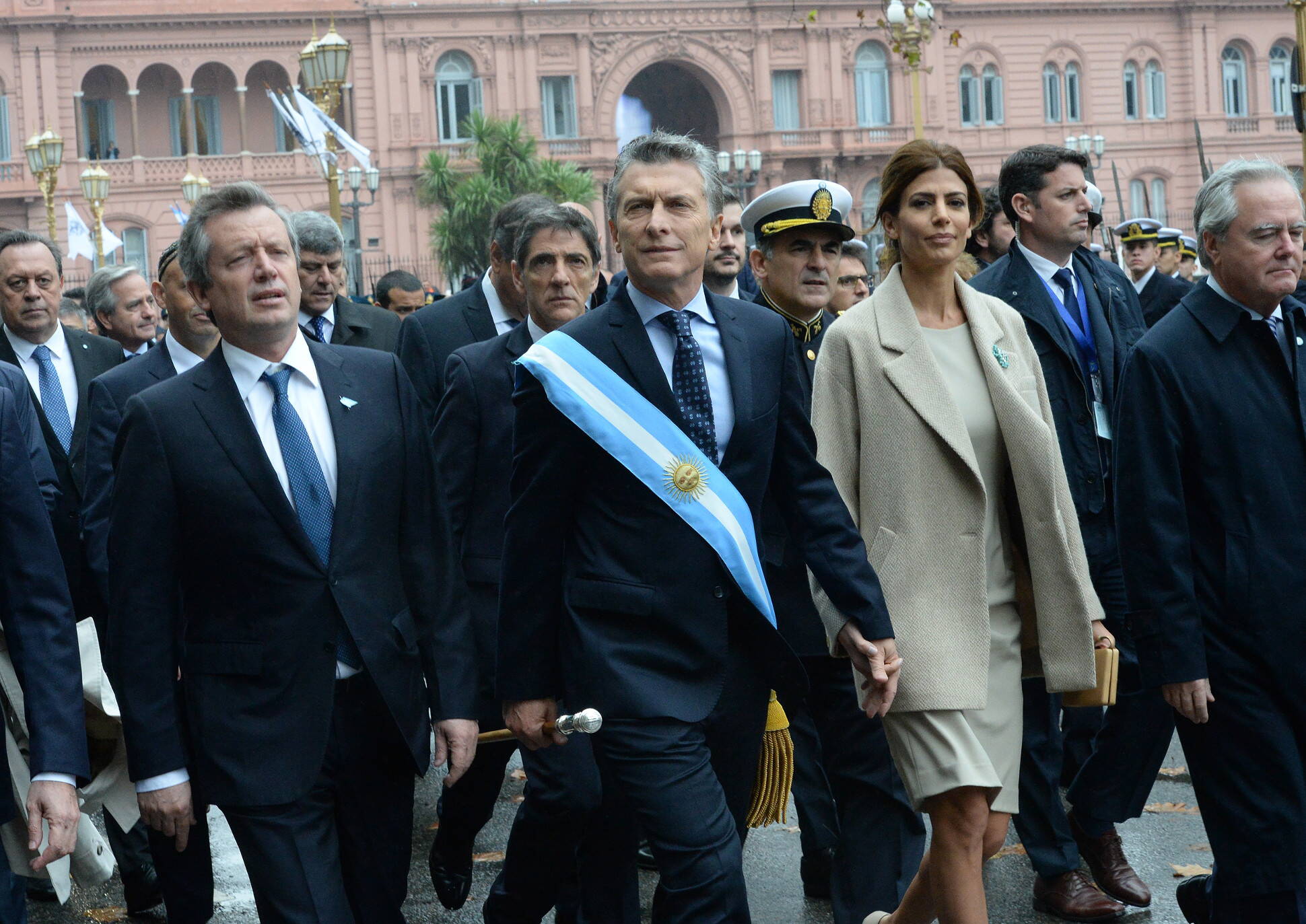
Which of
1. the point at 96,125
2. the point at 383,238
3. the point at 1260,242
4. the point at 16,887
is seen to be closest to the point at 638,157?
the point at 1260,242

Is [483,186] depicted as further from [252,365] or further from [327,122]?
[252,365]

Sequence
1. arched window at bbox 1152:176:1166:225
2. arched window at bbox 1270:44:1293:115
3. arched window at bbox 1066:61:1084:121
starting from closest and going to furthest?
arched window at bbox 1066:61:1084:121 < arched window at bbox 1152:176:1166:225 < arched window at bbox 1270:44:1293:115

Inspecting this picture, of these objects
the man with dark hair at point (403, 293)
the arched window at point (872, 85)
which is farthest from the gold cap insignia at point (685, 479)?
the arched window at point (872, 85)

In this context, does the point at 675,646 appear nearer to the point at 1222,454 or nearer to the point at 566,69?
the point at 1222,454

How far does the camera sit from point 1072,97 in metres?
55.0

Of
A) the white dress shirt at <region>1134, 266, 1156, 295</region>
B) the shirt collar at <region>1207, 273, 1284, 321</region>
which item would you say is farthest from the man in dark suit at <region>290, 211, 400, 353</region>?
the white dress shirt at <region>1134, 266, 1156, 295</region>

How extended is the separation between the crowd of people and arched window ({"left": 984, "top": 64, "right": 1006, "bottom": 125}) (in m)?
51.1

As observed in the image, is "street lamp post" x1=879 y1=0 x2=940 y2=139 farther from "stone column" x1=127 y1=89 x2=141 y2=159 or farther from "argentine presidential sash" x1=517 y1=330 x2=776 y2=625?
"stone column" x1=127 y1=89 x2=141 y2=159

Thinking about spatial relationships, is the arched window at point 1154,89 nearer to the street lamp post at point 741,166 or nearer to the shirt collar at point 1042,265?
the street lamp post at point 741,166

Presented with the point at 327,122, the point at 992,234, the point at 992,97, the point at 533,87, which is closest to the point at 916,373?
the point at 992,234

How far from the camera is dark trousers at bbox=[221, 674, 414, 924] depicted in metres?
3.57

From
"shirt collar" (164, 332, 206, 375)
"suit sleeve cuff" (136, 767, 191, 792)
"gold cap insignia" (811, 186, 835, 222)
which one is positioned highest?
"gold cap insignia" (811, 186, 835, 222)

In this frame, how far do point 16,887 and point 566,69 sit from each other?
158 ft

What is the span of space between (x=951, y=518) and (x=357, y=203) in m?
36.1
